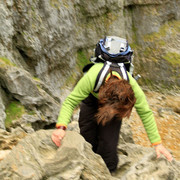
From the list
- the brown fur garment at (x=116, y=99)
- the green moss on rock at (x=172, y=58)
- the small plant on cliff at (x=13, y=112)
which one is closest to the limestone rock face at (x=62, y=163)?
the brown fur garment at (x=116, y=99)

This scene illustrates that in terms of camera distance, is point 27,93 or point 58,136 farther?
point 27,93

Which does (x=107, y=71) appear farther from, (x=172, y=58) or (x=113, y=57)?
(x=172, y=58)

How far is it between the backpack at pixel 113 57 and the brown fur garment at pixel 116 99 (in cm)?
38

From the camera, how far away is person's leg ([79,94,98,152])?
5.21m

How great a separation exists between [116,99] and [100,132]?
1.55 m

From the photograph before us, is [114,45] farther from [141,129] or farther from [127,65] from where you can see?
[141,129]

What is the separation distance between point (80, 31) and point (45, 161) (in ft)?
43.0

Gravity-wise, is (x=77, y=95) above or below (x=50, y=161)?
above

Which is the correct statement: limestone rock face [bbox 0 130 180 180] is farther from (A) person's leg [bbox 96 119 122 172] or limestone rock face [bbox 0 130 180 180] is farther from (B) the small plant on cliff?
(B) the small plant on cliff

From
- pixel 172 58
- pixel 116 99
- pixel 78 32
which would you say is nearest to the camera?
pixel 116 99

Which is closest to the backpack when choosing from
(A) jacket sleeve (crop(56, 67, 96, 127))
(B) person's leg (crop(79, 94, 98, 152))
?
(A) jacket sleeve (crop(56, 67, 96, 127))

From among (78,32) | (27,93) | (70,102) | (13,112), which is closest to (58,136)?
(70,102)

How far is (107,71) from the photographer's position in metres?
4.17

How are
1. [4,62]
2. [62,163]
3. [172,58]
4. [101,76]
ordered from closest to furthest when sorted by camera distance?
[62,163]
[101,76]
[4,62]
[172,58]
